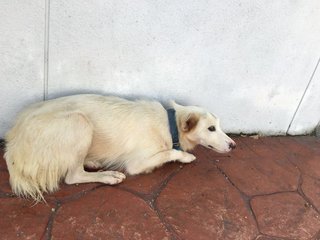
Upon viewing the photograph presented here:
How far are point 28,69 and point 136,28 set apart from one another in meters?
1.06

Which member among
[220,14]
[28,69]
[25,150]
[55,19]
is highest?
[220,14]

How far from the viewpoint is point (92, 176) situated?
3006mm

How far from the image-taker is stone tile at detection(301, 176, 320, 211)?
135 inches

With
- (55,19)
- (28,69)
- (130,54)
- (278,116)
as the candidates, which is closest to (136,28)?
(130,54)

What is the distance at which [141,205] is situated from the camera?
9.39ft

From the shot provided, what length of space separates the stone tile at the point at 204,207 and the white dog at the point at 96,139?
26cm

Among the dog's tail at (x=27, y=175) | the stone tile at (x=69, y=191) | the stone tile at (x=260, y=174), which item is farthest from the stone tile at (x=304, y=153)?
the dog's tail at (x=27, y=175)

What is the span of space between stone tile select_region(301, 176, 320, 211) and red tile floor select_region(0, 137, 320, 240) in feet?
0.04

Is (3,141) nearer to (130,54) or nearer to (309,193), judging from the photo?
(130,54)

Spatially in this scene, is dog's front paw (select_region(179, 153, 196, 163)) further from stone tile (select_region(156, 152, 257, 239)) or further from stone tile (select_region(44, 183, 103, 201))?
stone tile (select_region(44, 183, 103, 201))

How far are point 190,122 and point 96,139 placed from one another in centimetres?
90

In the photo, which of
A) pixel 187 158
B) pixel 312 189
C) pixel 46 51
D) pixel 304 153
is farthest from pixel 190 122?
pixel 304 153

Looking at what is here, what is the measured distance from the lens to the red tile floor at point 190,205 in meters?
2.56

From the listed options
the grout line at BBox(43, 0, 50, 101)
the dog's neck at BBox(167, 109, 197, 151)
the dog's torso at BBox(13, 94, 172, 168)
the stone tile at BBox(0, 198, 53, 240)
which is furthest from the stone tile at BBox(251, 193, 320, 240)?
the grout line at BBox(43, 0, 50, 101)
